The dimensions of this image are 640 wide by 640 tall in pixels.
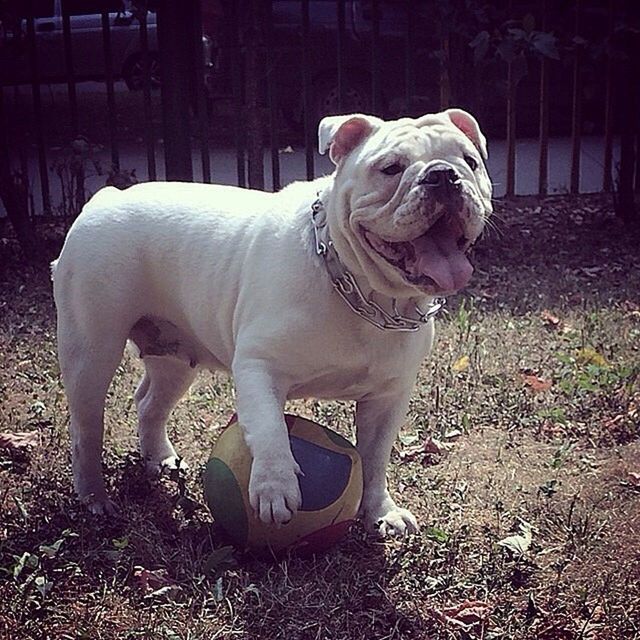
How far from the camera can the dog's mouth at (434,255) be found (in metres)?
3.05

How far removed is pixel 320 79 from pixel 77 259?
9.18 m

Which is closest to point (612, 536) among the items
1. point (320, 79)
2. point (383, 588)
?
point (383, 588)

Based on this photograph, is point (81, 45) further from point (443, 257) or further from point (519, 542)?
point (519, 542)

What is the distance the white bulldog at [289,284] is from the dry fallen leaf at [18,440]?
584 millimetres

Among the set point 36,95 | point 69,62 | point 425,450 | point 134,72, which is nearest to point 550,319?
point 425,450

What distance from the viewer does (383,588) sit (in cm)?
316

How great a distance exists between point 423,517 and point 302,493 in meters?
0.71

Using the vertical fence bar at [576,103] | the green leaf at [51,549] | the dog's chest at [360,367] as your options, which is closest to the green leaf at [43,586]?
the green leaf at [51,549]

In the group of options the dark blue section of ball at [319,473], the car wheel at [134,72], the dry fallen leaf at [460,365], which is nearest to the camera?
the dark blue section of ball at [319,473]

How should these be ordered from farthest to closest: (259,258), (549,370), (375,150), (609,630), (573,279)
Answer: (573,279)
(549,370)
(259,258)
(375,150)
(609,630)

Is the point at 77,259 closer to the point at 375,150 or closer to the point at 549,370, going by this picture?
the point at 375,150

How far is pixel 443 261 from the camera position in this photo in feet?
10.2

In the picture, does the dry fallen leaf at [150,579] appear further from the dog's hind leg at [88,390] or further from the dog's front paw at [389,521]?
the dog's front paw at [389,521]

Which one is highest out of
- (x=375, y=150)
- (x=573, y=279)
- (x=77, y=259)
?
(x=375, y=150)
